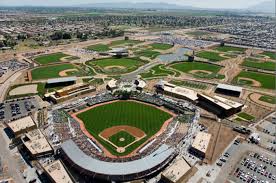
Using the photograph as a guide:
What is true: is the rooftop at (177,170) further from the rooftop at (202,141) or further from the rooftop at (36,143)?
the rooftop at (36,143)

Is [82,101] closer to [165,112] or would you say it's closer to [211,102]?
[165,112]

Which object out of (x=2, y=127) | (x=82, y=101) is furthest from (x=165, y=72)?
(x=2, y=127)

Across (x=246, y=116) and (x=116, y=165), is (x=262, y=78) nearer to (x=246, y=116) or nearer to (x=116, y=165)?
(x=246, y=116)

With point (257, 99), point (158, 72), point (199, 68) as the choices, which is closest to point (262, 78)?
point (257, 99)

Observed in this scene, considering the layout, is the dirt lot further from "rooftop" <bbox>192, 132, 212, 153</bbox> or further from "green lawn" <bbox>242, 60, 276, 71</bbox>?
"green lawn" <bbox>242, 60, 276, 71</bbox>

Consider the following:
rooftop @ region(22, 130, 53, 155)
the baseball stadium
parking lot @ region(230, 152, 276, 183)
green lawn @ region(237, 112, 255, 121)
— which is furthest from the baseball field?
parking lot @ region(230, 152, 276, 183)

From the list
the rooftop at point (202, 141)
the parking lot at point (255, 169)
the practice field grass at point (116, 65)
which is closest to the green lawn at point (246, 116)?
the parking lot at point (255, 169)
